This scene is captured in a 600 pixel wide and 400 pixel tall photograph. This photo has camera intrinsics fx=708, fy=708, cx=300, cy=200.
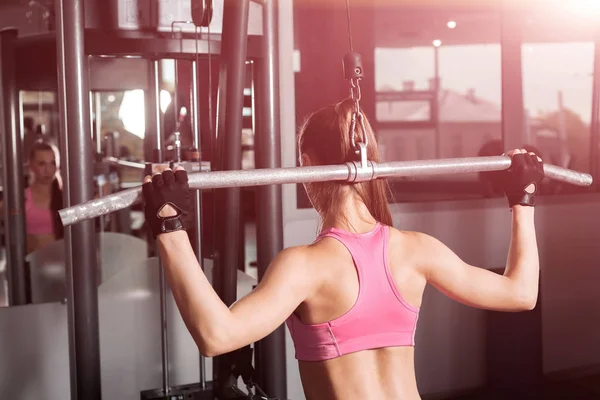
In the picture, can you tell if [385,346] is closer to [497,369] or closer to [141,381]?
[141,381]

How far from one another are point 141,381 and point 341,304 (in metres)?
1.86

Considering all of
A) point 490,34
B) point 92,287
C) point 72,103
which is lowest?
point 92,287

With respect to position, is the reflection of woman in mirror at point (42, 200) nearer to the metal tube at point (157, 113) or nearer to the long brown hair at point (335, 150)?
the metal tube at point (157, 113)

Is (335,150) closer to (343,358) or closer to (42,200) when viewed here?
(343,358)

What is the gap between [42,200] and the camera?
442 centimetres

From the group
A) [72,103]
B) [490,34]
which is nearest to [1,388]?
[72,103]

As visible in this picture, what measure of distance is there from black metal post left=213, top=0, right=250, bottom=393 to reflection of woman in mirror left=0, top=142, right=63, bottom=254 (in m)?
2.21

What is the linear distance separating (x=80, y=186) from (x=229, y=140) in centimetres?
54

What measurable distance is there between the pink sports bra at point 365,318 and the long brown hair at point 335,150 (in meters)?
0.08

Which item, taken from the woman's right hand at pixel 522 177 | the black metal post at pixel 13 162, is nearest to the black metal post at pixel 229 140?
the woman's right hand at pixel 522 177

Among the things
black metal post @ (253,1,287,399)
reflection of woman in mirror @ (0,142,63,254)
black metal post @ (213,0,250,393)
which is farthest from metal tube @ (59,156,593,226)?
reflection of woman in mirror @ (0,142,63,254)

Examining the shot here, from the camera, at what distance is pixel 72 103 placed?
239cm

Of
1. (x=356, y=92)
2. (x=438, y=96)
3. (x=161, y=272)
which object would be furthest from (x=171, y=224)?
(x=438, y=96)

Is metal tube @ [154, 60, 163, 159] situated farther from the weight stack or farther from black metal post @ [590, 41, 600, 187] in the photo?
black metal post @ [590, 41, 600, 187]
